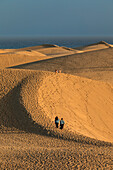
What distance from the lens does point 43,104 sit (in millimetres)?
17094

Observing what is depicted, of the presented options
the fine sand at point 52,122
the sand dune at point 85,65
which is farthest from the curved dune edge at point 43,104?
the sand dune at point 85,65

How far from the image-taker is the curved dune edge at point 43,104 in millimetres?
14664

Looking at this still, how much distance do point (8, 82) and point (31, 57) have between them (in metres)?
27.4

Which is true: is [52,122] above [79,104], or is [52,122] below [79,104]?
above

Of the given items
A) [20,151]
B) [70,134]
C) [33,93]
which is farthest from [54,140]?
[33,93]

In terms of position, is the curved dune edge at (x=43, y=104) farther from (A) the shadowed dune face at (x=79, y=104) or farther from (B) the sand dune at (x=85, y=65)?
(B) the sand dune at (x=85, y=65)

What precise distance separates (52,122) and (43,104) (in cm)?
243

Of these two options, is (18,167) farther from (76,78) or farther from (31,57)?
(31,57)

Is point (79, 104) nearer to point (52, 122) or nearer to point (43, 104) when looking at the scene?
point (43, 104)

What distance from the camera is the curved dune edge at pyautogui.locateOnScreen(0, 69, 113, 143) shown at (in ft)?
48.1

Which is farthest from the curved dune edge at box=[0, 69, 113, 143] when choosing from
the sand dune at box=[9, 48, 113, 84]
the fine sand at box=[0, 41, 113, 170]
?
the sand dune at box=[9, 48, 113, 84]

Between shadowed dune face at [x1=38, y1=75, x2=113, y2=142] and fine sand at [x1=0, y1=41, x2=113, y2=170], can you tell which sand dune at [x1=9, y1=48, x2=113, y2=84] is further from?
shadowed dune face at [x1=38, y1=75, x2=113, y2=142]

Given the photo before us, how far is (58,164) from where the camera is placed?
924 centimetres

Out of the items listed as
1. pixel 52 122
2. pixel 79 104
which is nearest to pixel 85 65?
pixel 79 104
